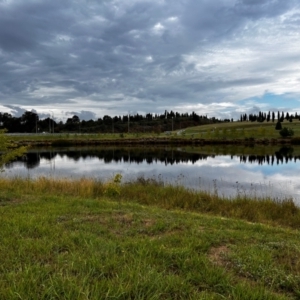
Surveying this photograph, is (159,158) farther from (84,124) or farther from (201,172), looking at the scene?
(84,124)

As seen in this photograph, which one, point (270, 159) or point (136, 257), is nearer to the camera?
point (136, 257)

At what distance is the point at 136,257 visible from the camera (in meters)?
4.45

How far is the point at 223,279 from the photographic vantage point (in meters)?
3.88

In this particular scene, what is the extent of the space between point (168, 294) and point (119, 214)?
4.30 metres

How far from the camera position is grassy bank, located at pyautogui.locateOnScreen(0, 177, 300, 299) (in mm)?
3490

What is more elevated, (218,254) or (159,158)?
(218,254)

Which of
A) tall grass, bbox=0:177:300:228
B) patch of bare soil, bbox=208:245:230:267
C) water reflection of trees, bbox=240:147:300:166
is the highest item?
patch of bare soil, bbox=208:245:230:267

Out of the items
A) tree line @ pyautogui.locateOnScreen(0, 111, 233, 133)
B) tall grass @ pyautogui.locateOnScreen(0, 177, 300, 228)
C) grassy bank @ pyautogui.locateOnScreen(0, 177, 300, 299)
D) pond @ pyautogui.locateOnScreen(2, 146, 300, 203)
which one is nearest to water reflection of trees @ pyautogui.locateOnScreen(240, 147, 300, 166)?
pond @ pyautogui.locateOnScreen(2, 146, 300, 203)

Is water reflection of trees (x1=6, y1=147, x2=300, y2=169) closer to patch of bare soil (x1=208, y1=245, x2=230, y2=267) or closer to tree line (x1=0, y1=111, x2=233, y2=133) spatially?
patch of bare soil (x1=208, y1=245, x2=230, y2=267)

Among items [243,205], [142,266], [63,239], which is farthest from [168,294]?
[243,205]

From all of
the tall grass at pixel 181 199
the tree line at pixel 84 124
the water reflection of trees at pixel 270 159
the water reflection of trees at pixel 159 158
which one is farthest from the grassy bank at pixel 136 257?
the tree line at pixel 84 124

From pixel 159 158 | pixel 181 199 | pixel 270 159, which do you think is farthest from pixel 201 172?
pixel 270 159

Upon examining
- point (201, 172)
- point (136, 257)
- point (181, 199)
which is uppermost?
point (136, 257)

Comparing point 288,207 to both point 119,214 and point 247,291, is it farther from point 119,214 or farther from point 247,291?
point 247,291
